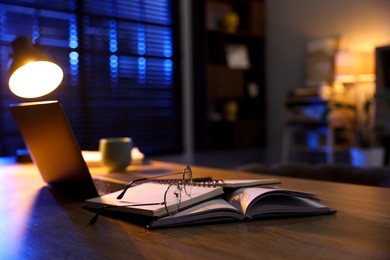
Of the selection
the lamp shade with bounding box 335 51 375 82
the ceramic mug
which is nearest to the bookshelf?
the lamp shade with bounding box 335 51 375 82

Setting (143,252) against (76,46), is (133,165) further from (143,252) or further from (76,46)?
(76,46)

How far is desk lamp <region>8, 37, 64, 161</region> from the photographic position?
1.33 m

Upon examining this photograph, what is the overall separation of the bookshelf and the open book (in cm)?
398

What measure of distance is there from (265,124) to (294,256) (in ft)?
16.4

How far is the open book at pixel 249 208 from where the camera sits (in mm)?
755

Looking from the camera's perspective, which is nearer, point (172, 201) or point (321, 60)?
point (172, 201)

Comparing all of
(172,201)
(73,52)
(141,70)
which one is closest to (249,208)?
(172,201)

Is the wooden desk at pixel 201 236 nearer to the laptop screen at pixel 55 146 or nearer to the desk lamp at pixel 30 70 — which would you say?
the laptop screen at pixel 55 146

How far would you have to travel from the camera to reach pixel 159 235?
0.69 meters

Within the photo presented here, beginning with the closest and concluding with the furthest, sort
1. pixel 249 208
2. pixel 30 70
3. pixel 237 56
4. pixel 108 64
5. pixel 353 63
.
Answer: pixel 249 208 < pixel 30 70 < pixel 353 63 < pixel 108 64 < pixel 237 56

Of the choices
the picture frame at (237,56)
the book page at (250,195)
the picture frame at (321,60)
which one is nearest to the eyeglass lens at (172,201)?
the book page at (250,195)

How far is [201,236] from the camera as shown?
68cm

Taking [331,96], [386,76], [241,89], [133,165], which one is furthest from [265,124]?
[133,165]

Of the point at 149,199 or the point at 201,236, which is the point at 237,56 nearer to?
the point at 149,199
